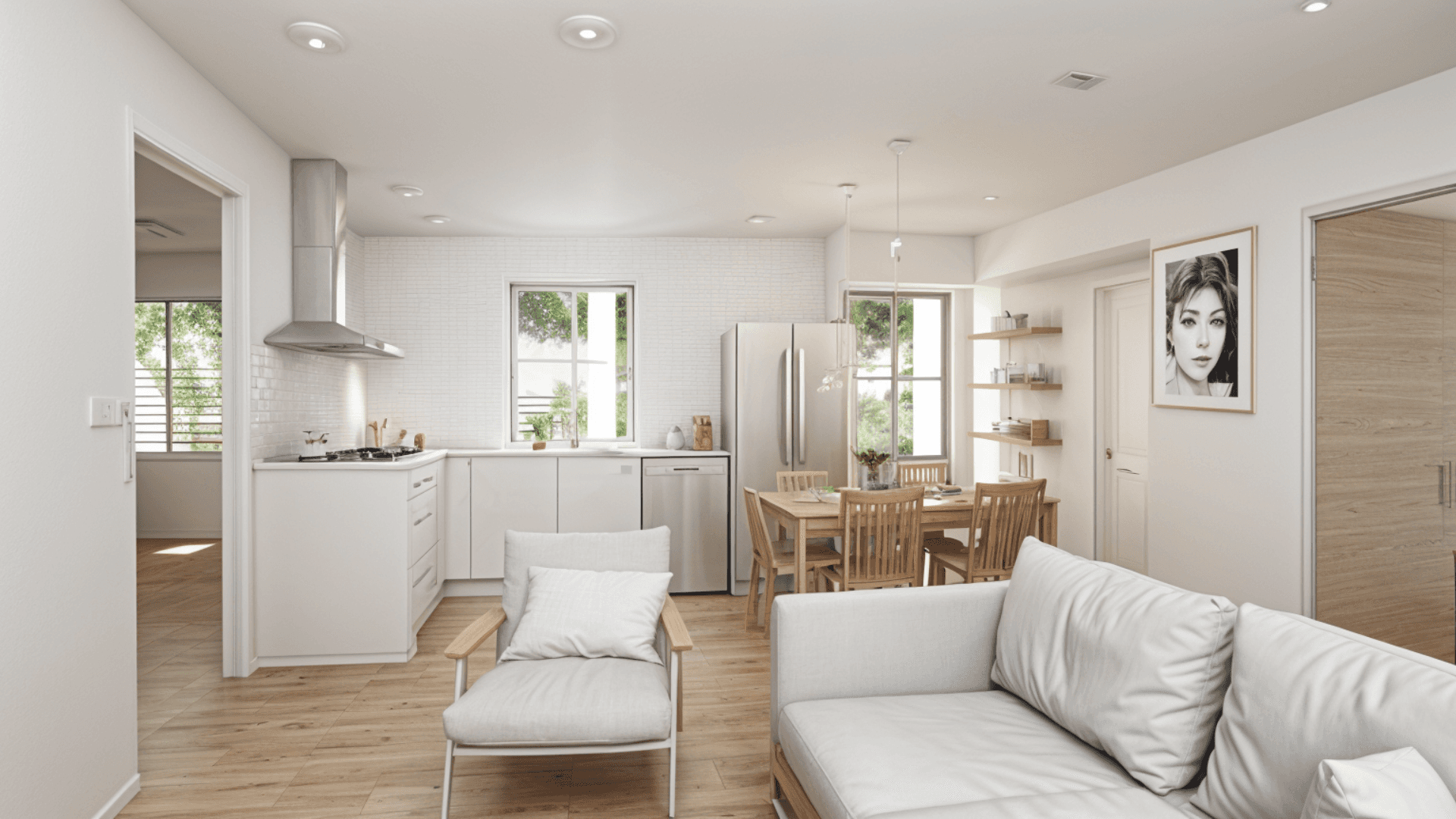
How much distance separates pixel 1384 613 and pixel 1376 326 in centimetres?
132

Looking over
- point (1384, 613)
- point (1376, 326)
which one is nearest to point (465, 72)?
point (1376, 326)

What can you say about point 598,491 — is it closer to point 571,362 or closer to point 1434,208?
point 571,362

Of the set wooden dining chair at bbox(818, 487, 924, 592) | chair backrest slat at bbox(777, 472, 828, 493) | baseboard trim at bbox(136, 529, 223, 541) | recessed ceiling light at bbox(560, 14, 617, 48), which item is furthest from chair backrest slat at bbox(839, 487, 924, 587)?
baseboard trim at bbox(136, 529, 223, 541)

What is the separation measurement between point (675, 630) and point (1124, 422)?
392cm

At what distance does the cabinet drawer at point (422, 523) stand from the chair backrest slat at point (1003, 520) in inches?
119

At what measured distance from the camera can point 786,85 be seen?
10.2 ft

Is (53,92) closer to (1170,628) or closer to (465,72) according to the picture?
(465,72)

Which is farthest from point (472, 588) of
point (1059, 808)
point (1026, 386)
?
point (1059, 808)

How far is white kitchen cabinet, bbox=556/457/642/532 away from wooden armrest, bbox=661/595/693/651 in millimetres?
2427

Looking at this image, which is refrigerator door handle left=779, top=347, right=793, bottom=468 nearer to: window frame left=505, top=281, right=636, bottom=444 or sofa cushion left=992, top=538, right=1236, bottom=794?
window frame left=505, top=281, right=636, bottom=444

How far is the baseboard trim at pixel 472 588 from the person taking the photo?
532 cm

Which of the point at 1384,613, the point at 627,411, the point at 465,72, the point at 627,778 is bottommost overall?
the point at 627,778

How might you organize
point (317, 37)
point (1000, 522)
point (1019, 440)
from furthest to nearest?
1. point (1019, 440)
2. point (1000, 522)
3. point (317, 37)

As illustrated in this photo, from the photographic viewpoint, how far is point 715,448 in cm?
589
